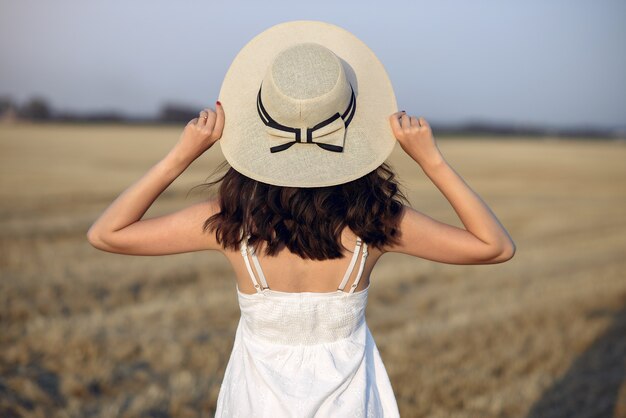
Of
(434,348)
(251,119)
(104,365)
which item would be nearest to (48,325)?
(104,365)

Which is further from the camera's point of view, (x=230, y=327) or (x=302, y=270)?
(x=230, y=327)

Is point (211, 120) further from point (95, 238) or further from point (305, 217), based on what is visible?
point (95, 238)

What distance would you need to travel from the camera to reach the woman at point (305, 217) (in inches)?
75.6

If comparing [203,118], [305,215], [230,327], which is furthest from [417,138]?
[230,327]

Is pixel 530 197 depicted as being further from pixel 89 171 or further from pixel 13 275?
pixel 13 275

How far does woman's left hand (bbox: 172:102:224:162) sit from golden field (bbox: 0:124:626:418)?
3132 millimetres

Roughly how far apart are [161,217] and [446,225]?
0.92 m

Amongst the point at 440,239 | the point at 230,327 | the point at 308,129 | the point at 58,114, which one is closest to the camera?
the point at 308,129

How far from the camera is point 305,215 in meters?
1.97

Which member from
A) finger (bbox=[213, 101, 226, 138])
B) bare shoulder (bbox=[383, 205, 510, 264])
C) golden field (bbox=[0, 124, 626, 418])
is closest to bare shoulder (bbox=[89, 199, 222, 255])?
finger (bbox=[213, 101, 226, 138])

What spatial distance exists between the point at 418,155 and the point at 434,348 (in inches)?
180

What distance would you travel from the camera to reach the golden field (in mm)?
4898

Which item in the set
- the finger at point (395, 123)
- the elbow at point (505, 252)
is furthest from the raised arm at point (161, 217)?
the elbow at point (505, 252)

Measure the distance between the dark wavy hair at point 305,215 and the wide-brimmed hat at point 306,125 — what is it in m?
0.09
